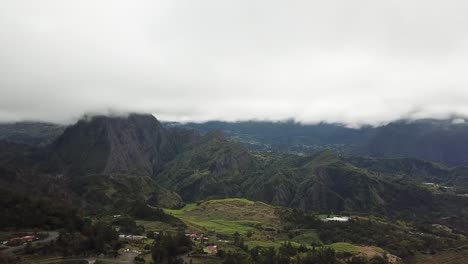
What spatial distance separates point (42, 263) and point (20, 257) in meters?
11.3

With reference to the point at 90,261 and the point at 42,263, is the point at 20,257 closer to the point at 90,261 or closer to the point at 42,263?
the point at 42,263

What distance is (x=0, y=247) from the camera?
198 m

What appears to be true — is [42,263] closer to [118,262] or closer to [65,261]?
[65,261]

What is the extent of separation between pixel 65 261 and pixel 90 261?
32.9 feet

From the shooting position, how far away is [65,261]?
194 metres

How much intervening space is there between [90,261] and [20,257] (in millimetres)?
27990

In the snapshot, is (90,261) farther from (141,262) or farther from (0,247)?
(0,247)

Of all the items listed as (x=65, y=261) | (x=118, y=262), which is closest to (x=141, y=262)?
(x=118, y=262)

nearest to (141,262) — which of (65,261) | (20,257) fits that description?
(65,261)

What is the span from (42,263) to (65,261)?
371 inches

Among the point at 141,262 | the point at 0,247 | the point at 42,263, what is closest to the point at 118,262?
the point at 141,262

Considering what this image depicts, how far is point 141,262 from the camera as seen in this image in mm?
199875

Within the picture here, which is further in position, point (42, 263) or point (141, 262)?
point (141, 262)

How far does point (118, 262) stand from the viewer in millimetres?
197125
